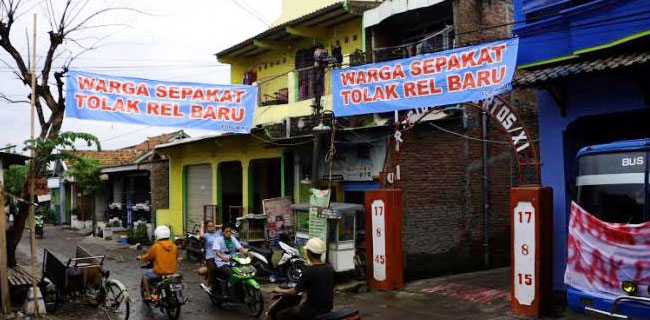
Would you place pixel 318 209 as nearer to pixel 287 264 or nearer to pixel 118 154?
pixel 287 264

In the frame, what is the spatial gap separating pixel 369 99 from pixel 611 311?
5.88 m

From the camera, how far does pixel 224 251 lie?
11227mm

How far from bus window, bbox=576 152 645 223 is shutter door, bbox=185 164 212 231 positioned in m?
15.0

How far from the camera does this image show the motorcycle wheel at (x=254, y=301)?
1032cm

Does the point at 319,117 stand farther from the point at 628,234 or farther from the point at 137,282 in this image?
the point at 628,234

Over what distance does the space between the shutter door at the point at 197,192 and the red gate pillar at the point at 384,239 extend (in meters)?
9.97

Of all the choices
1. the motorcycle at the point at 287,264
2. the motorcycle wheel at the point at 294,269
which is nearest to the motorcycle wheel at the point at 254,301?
the motorcycle at the point at 287,264

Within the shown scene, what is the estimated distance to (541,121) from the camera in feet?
35.8

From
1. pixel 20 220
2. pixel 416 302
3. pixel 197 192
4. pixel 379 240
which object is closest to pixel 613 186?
pixel 416 302

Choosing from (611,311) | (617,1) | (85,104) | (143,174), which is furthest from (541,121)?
(143,174)

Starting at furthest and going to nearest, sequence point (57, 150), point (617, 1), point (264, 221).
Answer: point (264, 221), point (57, 150), point (617, 1)

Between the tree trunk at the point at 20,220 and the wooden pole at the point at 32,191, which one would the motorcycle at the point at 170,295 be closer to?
the wooden pole at the point at 32,191

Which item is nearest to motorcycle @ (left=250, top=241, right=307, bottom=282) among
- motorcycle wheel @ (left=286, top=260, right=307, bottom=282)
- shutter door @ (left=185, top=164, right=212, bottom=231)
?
motorcycle wheel @ (left=286, top=260, right=307, bottom=282)

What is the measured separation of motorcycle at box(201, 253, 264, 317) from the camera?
1035cm
